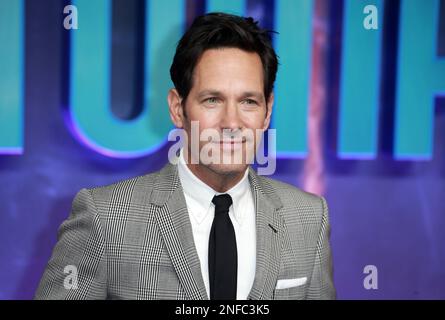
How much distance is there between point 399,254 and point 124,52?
190cm

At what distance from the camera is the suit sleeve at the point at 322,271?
2078 millimetres

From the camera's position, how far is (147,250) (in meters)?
1.89

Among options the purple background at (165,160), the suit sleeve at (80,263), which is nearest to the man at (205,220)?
the suit sleeve at (80,263)

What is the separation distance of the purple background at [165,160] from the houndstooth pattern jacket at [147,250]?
1138mm

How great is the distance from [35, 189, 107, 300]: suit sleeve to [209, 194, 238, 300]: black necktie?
348 millimetres

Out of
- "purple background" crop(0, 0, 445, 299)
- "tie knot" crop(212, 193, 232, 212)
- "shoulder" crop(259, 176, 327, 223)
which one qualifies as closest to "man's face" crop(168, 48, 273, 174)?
"tie knot" crop(212, 193, 232, 212)

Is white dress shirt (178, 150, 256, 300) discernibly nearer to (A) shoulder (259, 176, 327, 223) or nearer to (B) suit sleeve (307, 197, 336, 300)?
(A) shoulder (259, 176, 327, 223)

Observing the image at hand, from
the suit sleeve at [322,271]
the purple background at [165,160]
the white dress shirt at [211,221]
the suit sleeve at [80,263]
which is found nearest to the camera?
the suit sleeve at [80,263]

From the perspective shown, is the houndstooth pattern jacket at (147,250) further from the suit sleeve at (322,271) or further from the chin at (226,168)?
the chin at (226,168)

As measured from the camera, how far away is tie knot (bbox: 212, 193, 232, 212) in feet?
6.51

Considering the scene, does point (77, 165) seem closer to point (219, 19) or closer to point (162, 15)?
point (162, 15)

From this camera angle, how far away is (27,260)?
3082mm

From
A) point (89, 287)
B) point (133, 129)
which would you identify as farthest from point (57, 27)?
point (89, 287)
